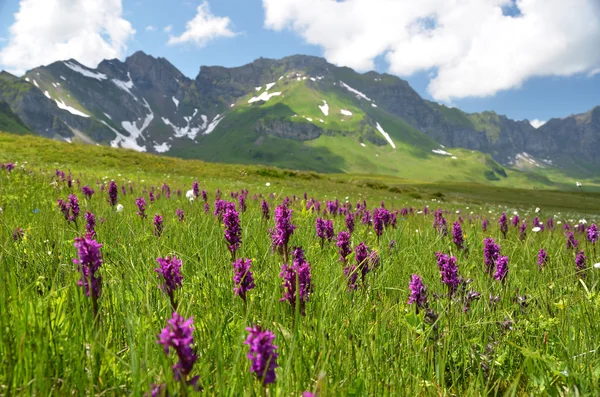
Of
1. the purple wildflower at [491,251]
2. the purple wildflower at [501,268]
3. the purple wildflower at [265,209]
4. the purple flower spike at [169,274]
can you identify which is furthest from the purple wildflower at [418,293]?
the purple wildflower at [265,209]

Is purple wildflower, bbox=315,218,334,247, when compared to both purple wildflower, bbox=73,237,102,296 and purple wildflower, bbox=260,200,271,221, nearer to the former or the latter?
purple wildflower, bbox=260,200,271,221

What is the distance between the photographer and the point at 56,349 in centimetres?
182

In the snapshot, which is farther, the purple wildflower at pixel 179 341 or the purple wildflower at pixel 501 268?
the purple wildflower at pixel 501 268

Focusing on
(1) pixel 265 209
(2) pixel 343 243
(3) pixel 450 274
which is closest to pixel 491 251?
(3) pixel 450 274

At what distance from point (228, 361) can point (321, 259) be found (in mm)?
2285

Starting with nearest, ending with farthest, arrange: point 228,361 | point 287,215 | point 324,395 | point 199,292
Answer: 1. point 324,395
2. point 228,361
3. point 199,292
4. point 287,215

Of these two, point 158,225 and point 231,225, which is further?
point 158,225

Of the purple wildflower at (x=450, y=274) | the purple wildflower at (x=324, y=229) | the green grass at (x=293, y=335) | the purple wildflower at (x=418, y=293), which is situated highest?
the purple wildflower at (x=324, y=229)

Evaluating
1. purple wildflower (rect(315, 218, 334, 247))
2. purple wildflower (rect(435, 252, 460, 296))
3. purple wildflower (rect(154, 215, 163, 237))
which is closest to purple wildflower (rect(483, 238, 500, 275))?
purple wildflower (rect(435, 252, 460, 296))

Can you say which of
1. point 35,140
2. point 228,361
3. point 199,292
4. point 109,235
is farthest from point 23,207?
point 35,140

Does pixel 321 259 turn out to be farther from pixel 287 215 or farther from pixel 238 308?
pixel 238 308

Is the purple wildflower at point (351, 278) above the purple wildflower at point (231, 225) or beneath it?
beneath

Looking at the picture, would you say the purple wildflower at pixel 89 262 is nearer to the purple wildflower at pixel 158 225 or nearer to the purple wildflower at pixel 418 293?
the purple wildflower at pixel 418 293

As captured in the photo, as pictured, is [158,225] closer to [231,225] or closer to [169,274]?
[231,225]
